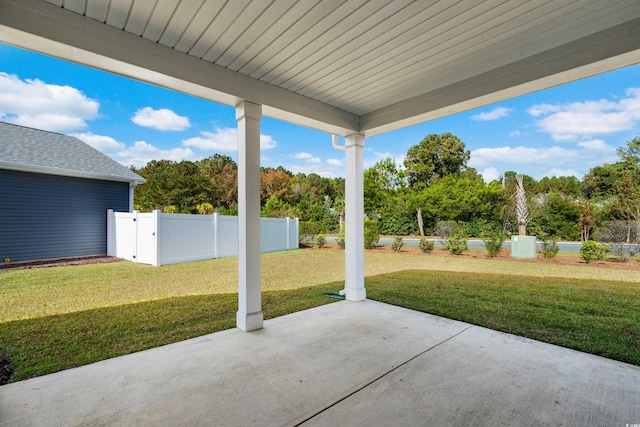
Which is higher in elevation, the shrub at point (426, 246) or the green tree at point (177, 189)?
the green tree at point (177, 189)

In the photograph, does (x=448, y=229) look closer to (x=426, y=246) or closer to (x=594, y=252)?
(x=426, y=246)

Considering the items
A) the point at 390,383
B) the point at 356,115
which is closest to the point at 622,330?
the point at 390,383

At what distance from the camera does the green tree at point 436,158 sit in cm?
1994

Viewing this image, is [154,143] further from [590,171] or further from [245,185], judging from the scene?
[590,171]

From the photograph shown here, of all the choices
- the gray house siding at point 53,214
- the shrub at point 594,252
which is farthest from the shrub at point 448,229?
the gray house siding at point 53,214

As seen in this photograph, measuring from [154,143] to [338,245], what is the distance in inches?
690

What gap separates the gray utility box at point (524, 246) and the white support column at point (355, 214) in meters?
6.94

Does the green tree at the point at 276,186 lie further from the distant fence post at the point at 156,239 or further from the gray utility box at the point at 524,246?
the gray utility box at the point at 524,246

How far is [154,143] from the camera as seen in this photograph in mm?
21391

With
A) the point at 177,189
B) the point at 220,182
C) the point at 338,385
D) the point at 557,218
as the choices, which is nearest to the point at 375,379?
the point at 338,385

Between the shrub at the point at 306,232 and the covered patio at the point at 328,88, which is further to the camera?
the shrub at the point at 306,232

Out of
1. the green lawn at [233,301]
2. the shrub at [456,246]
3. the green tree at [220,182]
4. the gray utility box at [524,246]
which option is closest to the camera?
the green lawn at [233,301]

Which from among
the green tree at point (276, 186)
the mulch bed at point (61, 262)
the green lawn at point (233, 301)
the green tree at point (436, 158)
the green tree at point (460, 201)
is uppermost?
the green tree at point (436, 158)

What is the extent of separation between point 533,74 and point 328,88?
196 cm
